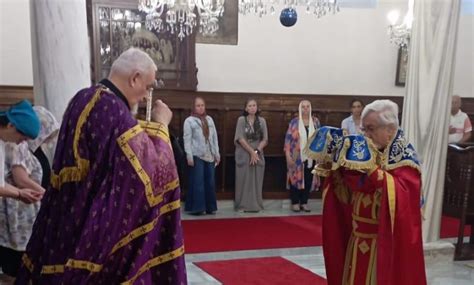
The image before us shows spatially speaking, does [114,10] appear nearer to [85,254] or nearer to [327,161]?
[327,161]

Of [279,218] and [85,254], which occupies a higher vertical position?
[85,254]

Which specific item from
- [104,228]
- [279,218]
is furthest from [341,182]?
[279,218]

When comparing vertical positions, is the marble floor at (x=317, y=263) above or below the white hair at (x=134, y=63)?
below

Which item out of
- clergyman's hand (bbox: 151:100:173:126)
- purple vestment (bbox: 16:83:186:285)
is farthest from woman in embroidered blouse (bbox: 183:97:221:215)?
purple vestment (bbox: 16:83:186:285)

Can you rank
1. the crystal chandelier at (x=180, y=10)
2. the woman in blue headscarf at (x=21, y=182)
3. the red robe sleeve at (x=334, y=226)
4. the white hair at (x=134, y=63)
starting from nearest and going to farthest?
the white hair at (x=134, y=63) < the woman in blue headscarf at (x=21, y=182) < the red robe sleeve at (x=334, y=226) < the crystal chandelier at (x=180, y=10)

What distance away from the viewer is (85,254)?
190cm

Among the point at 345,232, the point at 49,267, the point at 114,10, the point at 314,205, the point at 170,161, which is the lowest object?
the point at 314,205

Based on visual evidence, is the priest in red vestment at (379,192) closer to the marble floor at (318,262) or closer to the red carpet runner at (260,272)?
the red carpet runner at (260,272)

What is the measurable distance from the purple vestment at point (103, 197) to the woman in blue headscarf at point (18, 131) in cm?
65

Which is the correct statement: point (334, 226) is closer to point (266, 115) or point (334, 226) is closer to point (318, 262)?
point (318, 262)

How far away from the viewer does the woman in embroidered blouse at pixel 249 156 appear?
7.61m

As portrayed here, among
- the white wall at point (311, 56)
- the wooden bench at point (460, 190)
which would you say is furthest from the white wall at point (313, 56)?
the wooden bench at point (460, 190)

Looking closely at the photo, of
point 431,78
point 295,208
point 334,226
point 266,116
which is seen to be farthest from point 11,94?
point 334,226

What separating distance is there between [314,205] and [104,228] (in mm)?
6790
